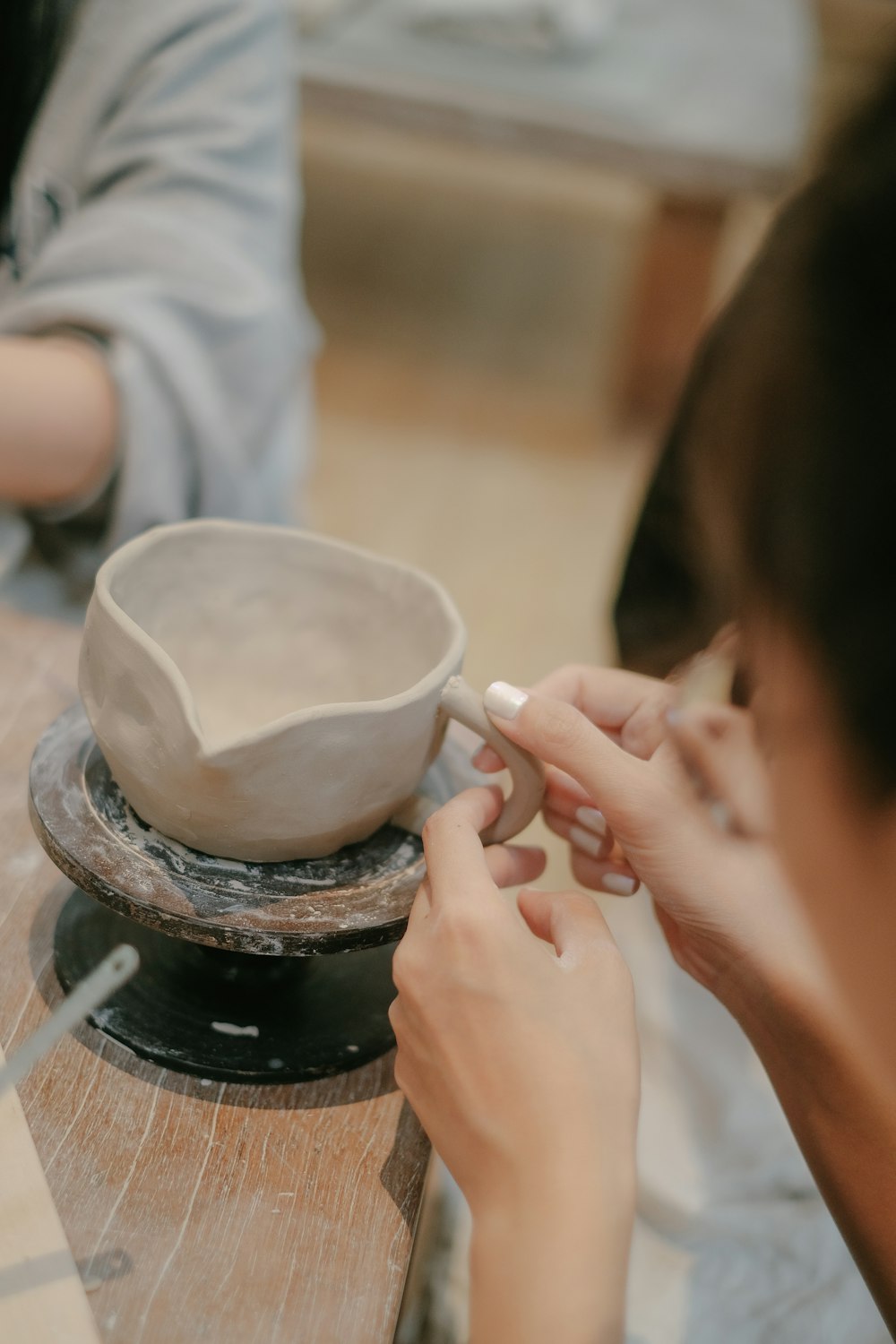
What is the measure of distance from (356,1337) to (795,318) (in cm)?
42

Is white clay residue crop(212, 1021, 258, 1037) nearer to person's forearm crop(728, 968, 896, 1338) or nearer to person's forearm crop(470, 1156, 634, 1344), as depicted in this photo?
person's forearm crop(470, 1156, 634, 1344)

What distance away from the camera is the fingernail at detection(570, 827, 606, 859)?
2.27 feet

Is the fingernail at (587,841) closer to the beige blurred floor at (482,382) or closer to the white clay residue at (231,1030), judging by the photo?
the white clay residue at (231,1030)

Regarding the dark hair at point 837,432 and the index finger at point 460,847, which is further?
the index finger at point 460,847

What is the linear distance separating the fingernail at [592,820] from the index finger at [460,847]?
98 mm

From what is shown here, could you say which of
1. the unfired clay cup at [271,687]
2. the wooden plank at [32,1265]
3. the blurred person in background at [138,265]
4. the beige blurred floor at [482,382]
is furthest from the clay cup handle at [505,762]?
the beige blurred floor at [482,382]

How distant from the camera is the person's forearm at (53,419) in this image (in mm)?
873

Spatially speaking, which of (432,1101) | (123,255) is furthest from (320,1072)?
(123,255)

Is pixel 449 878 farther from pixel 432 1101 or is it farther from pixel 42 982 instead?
pixel 42 982

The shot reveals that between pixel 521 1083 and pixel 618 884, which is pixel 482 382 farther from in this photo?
pixel 521 1083

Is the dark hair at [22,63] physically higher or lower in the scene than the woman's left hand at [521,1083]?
higher

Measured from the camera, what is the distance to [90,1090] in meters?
0.53

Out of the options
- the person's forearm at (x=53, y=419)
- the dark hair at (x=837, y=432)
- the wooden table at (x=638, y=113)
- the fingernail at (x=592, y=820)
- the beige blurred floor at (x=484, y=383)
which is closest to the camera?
the dark hair at (x=837, y=432)

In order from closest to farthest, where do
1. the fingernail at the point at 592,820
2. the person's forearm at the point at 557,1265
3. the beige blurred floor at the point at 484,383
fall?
the person's forearm at the point at 557,1265 → the fingernail at the point at 592,820 → the beige blurred floor at the point at 484,383
